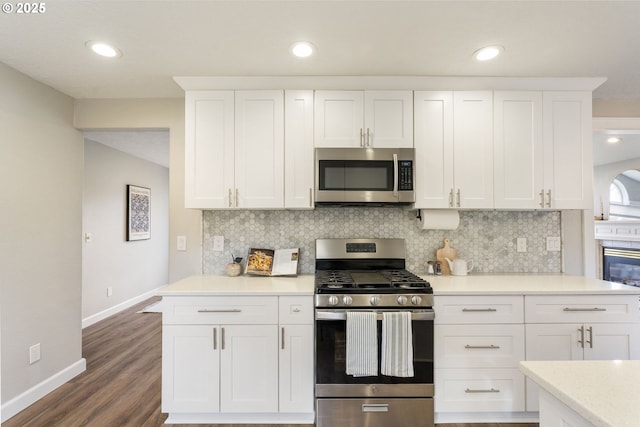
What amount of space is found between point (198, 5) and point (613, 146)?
5.38 meters

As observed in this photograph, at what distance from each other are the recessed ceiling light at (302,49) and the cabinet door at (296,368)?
5.63 ft

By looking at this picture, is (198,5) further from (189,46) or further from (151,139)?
(151,139)

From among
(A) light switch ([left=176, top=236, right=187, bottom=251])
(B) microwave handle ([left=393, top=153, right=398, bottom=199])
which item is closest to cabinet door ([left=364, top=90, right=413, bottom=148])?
(B) microwave handle ([left=393, top=153, right=398, bottom=199])

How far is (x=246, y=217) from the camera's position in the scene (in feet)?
8.63

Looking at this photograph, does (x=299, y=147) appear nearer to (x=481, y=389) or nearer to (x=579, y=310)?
(x=481, y=389)

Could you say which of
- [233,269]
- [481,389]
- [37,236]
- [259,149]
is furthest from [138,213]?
[481,389]

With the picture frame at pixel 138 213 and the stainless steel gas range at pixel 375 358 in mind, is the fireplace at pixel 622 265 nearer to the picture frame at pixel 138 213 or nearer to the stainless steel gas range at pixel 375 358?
the stainless steel gas range at pixel 375 358

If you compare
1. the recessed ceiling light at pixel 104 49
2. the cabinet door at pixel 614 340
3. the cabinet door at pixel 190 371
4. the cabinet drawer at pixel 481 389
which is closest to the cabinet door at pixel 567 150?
the cabinet door at pixel 614 340

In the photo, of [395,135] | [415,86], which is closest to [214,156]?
[395,135]

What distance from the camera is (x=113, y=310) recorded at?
444cm

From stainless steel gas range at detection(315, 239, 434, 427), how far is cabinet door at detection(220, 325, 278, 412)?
30 cm

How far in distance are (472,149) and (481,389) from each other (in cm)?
163

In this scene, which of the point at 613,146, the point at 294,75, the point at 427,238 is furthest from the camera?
the point at 613,146

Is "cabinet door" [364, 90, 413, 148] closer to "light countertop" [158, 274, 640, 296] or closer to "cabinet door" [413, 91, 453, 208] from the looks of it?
"cabinet door" [413, 91, 453, 208]
